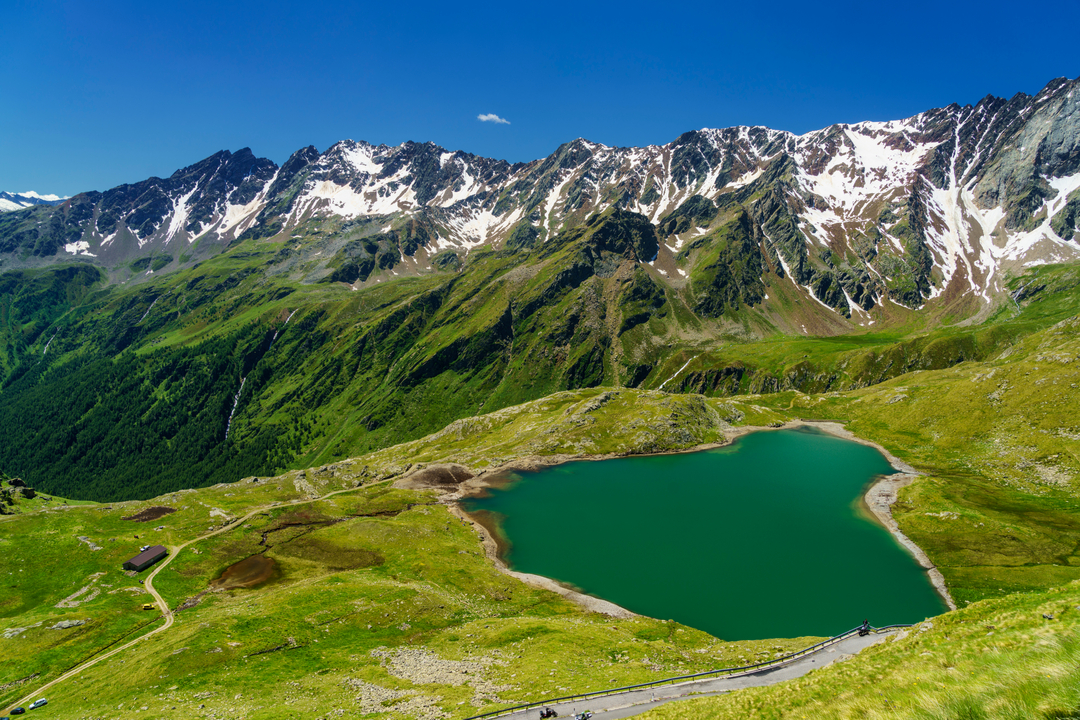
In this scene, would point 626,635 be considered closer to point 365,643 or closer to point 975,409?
point 365,643

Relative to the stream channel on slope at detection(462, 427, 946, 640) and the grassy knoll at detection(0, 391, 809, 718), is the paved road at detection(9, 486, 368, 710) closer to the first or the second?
the grassy knoll at detection(0, 391, 809, 718)

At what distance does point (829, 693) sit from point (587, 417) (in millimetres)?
142466

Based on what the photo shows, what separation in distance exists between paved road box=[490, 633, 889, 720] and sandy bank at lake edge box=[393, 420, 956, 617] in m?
29.6

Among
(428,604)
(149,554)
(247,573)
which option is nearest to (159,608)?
(247,573)

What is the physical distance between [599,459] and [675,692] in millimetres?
110155

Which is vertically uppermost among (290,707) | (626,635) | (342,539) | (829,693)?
(829,693)

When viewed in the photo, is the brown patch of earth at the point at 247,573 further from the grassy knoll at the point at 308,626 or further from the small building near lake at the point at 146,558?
the small building near lake at the point at 146,558

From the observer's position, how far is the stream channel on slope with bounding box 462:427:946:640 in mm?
64875

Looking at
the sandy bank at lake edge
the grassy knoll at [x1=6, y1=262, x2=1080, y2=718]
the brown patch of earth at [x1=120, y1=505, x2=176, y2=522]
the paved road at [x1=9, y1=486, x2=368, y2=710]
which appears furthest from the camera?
the brown patch of earth at [x1=120, y1=505, x2=176, y2=522]

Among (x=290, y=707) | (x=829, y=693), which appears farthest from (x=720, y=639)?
(x=290, y=707)

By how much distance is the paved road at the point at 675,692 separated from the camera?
106 ft

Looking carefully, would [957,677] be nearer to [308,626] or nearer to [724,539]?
[308,626]

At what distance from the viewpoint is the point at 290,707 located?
3734 cm

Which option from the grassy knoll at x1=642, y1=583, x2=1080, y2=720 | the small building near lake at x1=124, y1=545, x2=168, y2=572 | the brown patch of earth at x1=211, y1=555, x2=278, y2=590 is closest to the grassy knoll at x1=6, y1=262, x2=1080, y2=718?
the grassy knoll at x1=642, y1=583, x2=1080, y2=720
